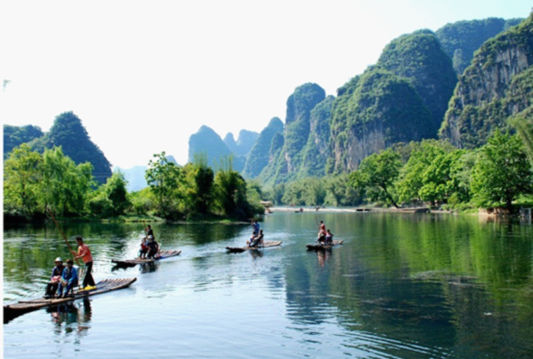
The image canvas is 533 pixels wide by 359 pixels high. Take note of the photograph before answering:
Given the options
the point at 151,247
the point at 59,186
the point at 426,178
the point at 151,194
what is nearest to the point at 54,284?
the point at 151,247

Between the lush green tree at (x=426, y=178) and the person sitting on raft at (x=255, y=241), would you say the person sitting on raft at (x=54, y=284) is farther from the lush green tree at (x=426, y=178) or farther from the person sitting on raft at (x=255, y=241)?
the lush green tree at (x=426, y=178)

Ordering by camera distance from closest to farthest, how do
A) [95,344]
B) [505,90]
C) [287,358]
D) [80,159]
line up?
[287,358] < [95,344] < [80,159] < [505,90]

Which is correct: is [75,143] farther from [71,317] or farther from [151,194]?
[71,317]

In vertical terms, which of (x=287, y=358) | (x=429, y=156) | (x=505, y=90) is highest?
(x=505, y=90)

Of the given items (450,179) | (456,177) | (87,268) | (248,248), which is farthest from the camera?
(450,179)

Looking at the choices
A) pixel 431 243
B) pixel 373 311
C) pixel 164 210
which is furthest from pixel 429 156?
pixel 373 311

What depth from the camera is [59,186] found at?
72375 mm

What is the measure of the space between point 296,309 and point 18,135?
18607cm

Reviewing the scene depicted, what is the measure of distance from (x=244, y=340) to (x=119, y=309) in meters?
6.08

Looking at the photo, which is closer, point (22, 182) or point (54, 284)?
point (54, 284)

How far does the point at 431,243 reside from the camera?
3716cm

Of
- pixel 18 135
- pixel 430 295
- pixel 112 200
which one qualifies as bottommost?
pixel 430 295

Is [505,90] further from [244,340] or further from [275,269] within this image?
[244,340]

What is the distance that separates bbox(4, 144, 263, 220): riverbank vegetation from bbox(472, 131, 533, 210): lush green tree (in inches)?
1524
